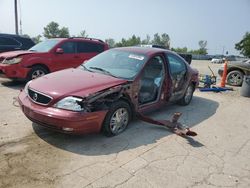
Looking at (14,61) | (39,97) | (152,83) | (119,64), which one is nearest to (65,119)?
(39,97)

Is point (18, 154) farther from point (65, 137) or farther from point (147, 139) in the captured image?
point (147, 139)

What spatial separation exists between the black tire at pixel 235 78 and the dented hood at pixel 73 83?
862 centimetres

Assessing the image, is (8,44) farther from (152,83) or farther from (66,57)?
(152,83)

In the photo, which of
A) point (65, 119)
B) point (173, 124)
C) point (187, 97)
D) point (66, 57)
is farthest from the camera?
point (66, 57)

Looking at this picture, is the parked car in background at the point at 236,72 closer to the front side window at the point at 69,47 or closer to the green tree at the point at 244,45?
the front side window at the point at 69,47

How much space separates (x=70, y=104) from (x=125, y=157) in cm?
114

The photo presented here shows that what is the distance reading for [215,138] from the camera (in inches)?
195

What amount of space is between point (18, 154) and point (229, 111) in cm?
549

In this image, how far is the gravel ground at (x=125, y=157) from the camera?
10.7ft

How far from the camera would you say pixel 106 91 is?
169 inches

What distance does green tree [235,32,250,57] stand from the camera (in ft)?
191

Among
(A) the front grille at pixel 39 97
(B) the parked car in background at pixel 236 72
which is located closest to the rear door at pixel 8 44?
(A) the front grille at pixel 39 97

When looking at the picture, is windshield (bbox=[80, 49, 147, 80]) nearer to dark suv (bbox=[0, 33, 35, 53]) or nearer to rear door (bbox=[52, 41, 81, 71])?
rear door (bbox=[52, 41, 81, 71])

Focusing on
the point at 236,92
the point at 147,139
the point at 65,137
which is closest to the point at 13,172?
the point at 65,137
